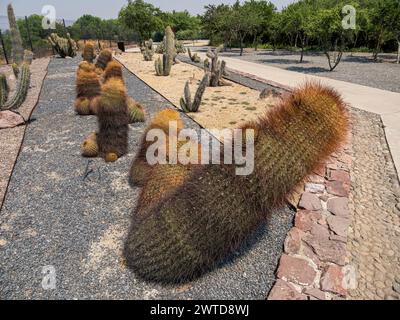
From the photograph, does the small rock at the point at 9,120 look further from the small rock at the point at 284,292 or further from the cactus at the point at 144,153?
the small rock at the point at 284,292

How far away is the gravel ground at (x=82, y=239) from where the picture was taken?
2.57m

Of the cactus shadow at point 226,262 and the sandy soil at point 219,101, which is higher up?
the sandy soil at point 219,101

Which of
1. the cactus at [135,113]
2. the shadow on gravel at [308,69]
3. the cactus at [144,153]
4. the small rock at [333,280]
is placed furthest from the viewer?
the shadow on gravel at [308,69]

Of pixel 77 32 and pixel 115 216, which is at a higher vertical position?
pixel 77 32

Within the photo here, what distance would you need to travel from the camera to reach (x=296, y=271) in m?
2.70

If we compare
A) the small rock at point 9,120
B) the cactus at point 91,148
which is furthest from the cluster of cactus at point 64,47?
the cactus at point 91,148

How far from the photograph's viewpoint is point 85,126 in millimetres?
6473

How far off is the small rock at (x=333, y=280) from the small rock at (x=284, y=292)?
0.86 feet

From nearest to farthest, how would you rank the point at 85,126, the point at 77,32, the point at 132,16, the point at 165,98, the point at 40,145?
the point at 40,145 → the point at 85,126 → the point at 165,98 → the point at 132,16 → the point at 77,32

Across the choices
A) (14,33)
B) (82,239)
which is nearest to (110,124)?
(82,239)

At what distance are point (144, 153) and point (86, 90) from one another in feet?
12.7

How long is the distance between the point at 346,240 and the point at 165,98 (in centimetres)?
712

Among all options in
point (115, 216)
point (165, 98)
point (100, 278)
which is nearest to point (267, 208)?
point (100, 278)
